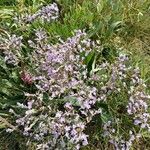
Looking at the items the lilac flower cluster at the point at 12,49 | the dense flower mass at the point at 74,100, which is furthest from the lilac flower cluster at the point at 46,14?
the lilac flower cluster at the point at 12,49

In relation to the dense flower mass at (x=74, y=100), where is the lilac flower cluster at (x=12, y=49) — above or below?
above

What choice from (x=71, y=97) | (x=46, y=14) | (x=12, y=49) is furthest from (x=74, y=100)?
(x=46, y=14)

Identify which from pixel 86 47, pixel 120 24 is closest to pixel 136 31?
pixel 120 24

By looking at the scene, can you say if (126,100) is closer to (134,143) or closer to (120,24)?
(134,143)

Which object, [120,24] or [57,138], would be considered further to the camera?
[120,24]

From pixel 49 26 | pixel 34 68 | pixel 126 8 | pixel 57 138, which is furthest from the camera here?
pixel 126 8

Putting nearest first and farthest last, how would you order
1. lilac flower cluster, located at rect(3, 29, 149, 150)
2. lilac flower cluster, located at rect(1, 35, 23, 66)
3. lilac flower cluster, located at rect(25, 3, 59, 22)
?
lilac flower cluster, located at rect(3, 29, 149, 150) → lilac flower cluster, located at rect(1, 35, 23, 66) → lilac flower cluster, located at rect(25, 3, 59, 22)

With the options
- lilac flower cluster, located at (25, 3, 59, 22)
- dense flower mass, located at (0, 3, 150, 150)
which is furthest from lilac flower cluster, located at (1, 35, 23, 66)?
lilac flower cluster, located at (25, 3, 59, 22)

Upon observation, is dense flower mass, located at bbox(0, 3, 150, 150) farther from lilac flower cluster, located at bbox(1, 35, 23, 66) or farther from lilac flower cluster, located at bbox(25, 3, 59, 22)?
lilac flower cluster, located at bbox(25, 3, 59, 22)

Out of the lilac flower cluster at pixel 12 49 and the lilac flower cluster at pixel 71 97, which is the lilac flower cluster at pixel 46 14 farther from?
the lilac flower cluster at pixel 12 49

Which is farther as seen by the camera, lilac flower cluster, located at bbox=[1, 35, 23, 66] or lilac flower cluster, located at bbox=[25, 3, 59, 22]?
lilac flower cluster, located at bbox=[25, 3, 59, 22]

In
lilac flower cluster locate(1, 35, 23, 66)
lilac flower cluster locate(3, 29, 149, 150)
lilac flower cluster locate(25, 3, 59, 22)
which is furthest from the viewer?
lilac flower cluster locate(25, 3, 59, 22)
